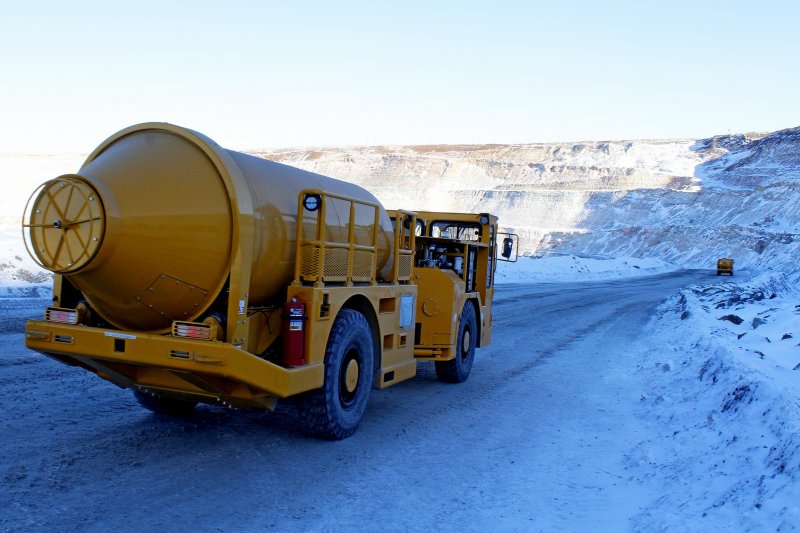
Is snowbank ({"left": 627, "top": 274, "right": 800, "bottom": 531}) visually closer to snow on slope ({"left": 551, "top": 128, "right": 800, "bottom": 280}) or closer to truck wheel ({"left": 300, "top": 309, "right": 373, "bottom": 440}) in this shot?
truck wheel ({"left": 300, "top": 309, "right": 373, "bottom": 440})

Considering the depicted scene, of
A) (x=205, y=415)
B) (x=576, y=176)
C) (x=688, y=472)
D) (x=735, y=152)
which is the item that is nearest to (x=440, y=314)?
(x=205, y=415)

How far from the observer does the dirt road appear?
4.77m

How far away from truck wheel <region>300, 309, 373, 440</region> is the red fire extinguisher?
49cm

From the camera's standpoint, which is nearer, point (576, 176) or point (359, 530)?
point (359, 530)

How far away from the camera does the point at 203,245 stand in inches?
218

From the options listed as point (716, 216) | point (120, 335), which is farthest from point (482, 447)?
point (716, 216)

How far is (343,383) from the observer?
6797 mm

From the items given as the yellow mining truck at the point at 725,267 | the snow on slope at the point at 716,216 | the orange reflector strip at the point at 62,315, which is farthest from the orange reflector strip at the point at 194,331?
the snow on slope at the point at 716,216

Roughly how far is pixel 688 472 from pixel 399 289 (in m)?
3.52

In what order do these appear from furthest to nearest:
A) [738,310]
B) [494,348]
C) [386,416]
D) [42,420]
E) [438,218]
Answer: [738,310] < [494,348] < [438,218] < [386,416] < [42,420]

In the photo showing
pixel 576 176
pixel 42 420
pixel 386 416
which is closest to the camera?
pixel 42 420

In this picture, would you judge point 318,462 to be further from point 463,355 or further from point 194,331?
point 463,355

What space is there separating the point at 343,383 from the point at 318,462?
97 cm

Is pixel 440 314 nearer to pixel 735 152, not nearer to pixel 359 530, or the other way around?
pixel 359 530
